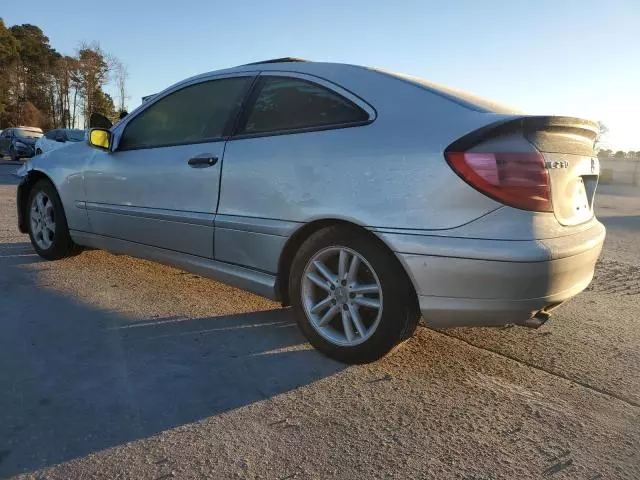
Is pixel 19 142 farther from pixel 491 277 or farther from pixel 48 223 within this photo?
pixel 491 277

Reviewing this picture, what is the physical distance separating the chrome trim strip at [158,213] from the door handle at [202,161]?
0.31 meters

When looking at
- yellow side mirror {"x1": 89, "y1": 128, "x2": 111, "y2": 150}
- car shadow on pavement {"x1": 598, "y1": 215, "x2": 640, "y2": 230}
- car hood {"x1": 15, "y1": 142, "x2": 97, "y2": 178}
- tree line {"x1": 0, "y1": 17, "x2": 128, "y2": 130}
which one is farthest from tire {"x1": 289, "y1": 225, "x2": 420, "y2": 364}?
tree line {"x1": 0, "y1": 17, "x2": 128, "y2": 130}

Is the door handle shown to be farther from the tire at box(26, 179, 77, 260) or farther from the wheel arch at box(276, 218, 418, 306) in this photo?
the tire at box(26, 179, 77, 260)

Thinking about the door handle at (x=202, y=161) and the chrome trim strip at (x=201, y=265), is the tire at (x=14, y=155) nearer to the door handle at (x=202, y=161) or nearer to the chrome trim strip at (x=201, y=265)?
the chrome trim strip at (x=201, y=265)

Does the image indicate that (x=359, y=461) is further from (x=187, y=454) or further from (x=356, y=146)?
(x=356, y=146)

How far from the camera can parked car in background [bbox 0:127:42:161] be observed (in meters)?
24.3

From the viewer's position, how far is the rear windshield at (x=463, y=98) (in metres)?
2.55

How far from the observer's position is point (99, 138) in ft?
13.2

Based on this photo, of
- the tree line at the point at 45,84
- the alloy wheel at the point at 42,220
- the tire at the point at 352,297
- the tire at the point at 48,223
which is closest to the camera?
the tire at the point at 352,297

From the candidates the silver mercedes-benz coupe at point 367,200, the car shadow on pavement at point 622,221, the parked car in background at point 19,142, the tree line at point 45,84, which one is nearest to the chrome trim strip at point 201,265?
the silver mercedes-benz coupe at point 367,200

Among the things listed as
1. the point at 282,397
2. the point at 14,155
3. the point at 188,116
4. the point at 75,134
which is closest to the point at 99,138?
the point at 188,116

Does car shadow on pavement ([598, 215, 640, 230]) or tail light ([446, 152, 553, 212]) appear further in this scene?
car shadow on pavement ([598, 215, 640, 230])

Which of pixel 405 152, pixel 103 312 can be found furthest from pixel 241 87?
pixel 103 312

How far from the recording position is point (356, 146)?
8.59 ft
